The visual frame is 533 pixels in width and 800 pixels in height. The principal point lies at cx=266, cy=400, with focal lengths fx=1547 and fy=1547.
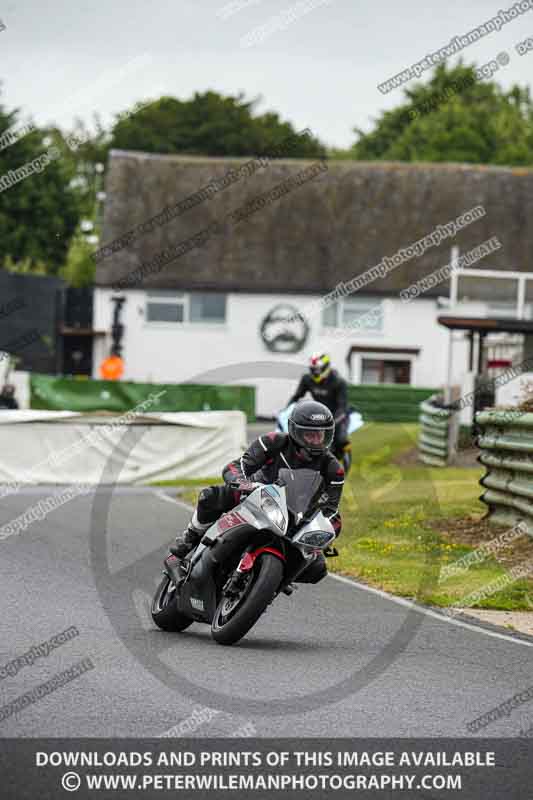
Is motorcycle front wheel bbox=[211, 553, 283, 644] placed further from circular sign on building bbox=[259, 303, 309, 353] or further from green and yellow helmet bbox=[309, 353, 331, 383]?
circular sign on building bbox=[259, 303, 309, 353]

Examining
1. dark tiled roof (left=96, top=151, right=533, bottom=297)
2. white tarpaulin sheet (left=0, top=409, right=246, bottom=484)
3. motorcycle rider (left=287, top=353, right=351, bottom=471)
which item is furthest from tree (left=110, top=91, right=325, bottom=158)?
motorcycle rider (left=287, top=353, right=351, bottom=471)

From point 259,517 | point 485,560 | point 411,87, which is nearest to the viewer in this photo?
point 259,517

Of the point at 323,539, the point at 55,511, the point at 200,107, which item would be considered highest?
the point at 200,107

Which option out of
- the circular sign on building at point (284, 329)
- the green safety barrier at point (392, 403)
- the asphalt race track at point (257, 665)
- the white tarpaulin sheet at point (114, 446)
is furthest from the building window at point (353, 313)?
the asphalt race track at point (257, 665)

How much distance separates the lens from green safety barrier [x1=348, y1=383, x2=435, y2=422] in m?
42.4

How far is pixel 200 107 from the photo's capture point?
A: 70188mm

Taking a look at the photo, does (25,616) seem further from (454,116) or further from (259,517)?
(454,116)

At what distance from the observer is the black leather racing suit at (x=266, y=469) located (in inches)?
369

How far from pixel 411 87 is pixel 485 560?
242ft

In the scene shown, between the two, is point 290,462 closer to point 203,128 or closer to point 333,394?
point 333,394

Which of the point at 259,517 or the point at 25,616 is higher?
the point at 259,517

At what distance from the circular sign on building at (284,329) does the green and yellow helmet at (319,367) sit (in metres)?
31.9

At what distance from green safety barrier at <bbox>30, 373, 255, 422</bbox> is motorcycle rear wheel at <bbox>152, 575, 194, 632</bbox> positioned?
2466cm

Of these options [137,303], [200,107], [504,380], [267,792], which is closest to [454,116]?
[200,107]
